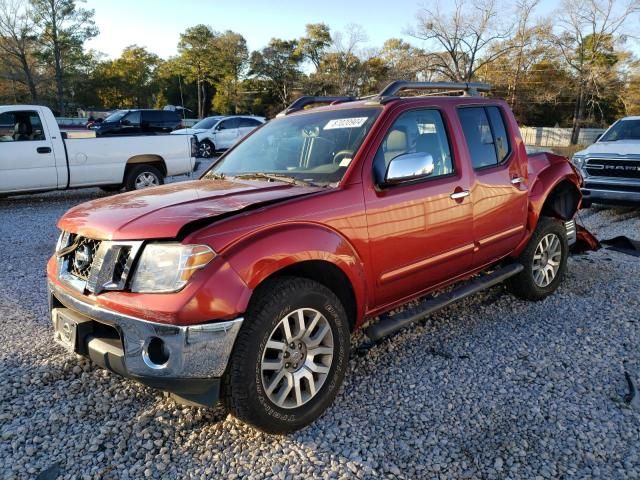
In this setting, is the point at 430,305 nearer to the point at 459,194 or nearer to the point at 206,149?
the point at 459,194

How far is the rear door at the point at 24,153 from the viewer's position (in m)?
9.09

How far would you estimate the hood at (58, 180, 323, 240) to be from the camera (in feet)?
8.14

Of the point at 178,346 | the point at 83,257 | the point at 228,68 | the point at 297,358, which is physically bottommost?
the point at 297,358

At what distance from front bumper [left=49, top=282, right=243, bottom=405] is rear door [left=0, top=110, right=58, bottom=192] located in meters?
8.13

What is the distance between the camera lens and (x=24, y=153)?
361 inches

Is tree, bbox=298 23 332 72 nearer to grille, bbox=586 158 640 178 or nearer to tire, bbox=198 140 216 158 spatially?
tire, bbox=198 140 216 158

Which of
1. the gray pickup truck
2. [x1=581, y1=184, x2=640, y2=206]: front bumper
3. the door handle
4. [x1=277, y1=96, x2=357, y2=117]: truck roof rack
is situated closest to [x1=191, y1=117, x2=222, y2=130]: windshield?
the gray pickup truck

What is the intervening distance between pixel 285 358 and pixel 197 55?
197 ft

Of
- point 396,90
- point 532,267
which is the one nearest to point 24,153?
point 396,90

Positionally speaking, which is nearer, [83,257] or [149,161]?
[83,257]

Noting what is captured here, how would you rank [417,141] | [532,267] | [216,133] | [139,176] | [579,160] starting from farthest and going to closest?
[216,133], [139,176], [579,160], [532,267], [417,141]

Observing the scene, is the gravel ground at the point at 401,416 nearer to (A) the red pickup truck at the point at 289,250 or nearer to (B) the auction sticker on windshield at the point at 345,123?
(A) the red pickup truck at the point at 289,250

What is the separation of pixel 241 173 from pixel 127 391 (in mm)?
1664

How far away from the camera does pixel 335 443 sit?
2672 millimetres
